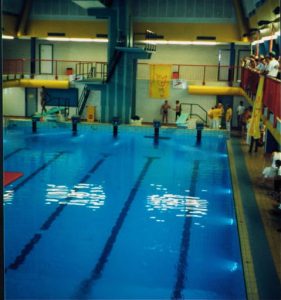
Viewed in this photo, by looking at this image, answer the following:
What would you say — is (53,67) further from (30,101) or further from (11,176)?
(11,176)

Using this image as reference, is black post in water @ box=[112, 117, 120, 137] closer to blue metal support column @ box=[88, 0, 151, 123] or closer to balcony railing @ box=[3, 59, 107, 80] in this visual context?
blue metal support column @ box=[88, 0, 151, 123]

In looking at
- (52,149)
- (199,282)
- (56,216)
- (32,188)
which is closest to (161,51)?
(52,149)

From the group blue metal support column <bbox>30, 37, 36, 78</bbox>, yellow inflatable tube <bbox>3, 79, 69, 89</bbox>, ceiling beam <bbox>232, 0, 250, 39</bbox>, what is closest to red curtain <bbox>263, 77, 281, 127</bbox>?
ceiling beam <bbox>232, 0, 250, 39</bbox>

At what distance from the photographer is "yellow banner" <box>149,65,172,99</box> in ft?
87.3

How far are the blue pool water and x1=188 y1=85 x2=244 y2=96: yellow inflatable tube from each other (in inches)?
305

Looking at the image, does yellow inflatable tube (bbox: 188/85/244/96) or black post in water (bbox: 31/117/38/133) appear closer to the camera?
black post in water (bbox: 31/117/38/133)

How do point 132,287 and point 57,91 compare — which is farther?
point 57,91

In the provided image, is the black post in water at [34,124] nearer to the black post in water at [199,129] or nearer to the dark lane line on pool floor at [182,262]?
the black post in water at [199,129]

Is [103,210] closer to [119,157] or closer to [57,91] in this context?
[119,157]

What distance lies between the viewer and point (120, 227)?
1023 cm

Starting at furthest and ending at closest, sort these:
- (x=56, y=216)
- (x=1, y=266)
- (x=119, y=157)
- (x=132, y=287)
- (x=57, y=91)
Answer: (x=57, y=91) → (x=119, y=157) → (x=56, y=216) → (x=132, y=287) → (x=1, y=266)

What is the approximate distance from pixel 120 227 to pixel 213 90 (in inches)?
680

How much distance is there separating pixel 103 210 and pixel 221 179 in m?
5.14

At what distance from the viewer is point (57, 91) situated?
2920 cm
